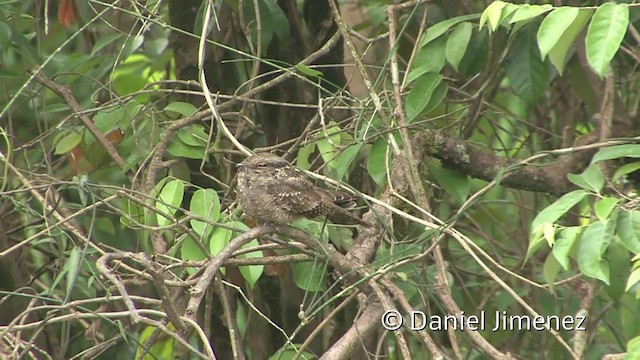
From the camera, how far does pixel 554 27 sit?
247 cm

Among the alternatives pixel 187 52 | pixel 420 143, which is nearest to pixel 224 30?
pixel 187 52

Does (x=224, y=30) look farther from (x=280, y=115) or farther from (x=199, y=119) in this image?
(x=199, y=119)

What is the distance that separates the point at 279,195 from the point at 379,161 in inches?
14.4

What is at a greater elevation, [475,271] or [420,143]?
[420,143]

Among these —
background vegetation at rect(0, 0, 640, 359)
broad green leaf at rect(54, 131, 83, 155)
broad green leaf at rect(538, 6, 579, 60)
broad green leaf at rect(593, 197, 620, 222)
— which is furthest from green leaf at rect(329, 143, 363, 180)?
broad green leaf at rect(54, 131, 83, 155)

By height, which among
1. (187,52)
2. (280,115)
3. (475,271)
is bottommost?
(475,271)

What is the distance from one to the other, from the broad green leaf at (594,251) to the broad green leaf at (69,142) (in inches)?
83.1

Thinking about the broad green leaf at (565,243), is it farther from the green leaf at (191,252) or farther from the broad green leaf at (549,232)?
the green leaf at (191,252)

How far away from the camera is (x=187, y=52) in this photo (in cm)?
416

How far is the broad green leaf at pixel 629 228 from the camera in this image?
241 centimetres

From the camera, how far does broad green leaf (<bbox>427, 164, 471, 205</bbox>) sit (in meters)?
3.53

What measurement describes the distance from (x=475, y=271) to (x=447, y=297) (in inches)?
74.3

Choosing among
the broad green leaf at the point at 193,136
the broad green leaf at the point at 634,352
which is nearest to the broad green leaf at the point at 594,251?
the broad green leaf at the point at 634,352

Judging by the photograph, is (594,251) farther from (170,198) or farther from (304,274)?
(170,198)
